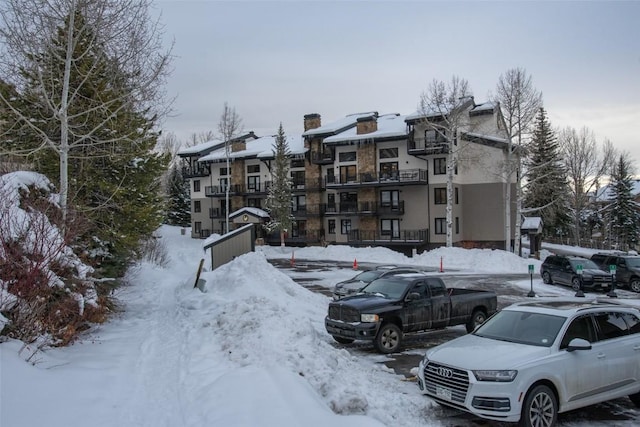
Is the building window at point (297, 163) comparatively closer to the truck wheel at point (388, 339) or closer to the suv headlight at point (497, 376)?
the truck wheel at point (388, 339)

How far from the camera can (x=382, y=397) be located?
25.2 ft

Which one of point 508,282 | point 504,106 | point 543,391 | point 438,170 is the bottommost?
point 508,282

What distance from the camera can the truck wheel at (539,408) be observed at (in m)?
6.55

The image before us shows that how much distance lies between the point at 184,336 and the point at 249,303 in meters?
1.96

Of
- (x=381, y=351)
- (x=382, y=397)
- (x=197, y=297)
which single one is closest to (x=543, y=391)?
(x=382, y=397)

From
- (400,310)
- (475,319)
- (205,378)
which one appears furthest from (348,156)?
(205,378)

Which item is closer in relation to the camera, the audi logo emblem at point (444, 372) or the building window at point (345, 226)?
the audi logo emblem at point (444, 372)

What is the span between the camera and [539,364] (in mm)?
6766

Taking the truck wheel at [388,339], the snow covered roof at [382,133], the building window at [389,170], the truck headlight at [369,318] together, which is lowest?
the truck wheel at [388,339]

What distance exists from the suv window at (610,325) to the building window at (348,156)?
134ft

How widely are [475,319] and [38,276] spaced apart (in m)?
10.9

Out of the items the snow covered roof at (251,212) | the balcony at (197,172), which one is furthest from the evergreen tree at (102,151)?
the balcony at (197,172)

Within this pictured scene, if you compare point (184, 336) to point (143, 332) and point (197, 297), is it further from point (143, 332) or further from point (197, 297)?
point (197, 297)

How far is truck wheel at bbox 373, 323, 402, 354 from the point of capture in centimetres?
1134
